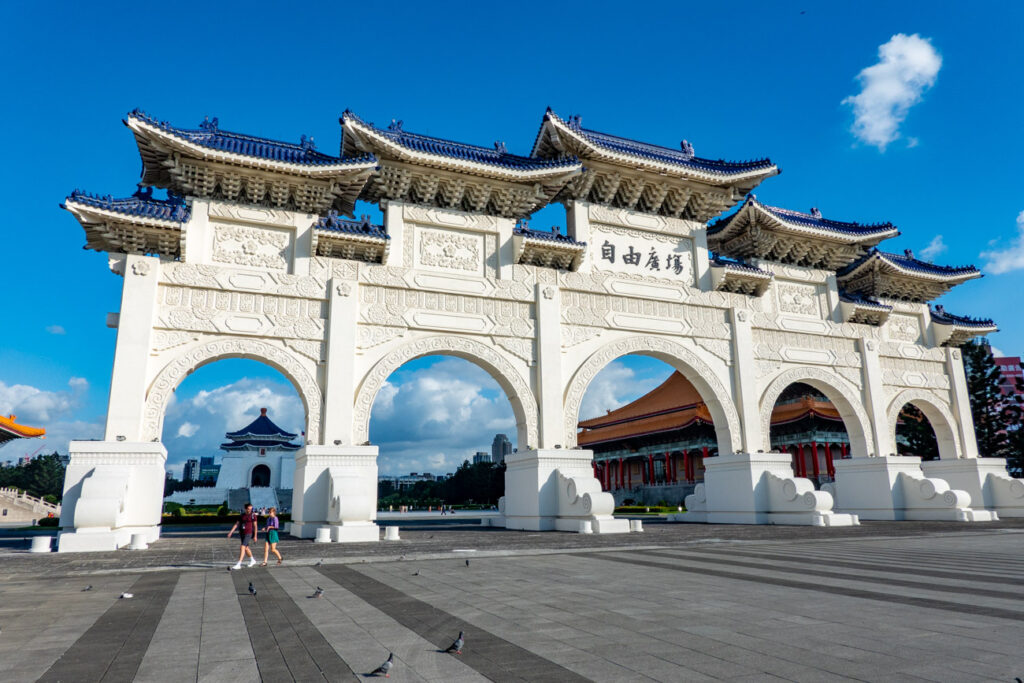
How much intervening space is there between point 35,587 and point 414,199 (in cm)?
1141

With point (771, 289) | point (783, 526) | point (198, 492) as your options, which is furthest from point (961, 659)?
point (198, 492)

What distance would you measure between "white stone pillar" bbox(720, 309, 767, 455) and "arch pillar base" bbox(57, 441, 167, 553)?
14.3 meters

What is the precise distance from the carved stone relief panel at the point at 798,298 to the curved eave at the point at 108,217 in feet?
53.8

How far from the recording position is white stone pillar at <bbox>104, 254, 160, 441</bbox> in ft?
42.4

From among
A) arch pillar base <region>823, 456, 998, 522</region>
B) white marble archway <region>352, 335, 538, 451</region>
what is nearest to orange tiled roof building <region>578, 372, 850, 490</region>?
arch pillar base <region>823, 456, 998, 522</region>

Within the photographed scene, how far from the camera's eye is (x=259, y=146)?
15.3 m

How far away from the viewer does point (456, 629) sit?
4570 mm

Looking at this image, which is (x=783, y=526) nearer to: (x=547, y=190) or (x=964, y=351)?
(x=547, y=190)

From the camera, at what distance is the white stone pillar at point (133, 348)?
1293cm

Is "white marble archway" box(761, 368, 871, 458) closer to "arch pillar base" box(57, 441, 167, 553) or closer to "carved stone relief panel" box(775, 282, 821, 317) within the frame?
"carved stone relief panel" box(775, 282, 821, 317)

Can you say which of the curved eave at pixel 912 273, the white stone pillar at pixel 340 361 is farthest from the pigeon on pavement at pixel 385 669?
the curved eave at pixel 912 273

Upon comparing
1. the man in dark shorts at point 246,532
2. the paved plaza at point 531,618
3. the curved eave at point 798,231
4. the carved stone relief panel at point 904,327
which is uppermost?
the curved eave at point 798,231

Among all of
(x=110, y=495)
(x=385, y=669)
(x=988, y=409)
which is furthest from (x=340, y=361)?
(x=988, y=409)

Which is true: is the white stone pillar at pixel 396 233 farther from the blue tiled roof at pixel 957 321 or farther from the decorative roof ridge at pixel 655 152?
the blue tiled roof at pixel 957 321
